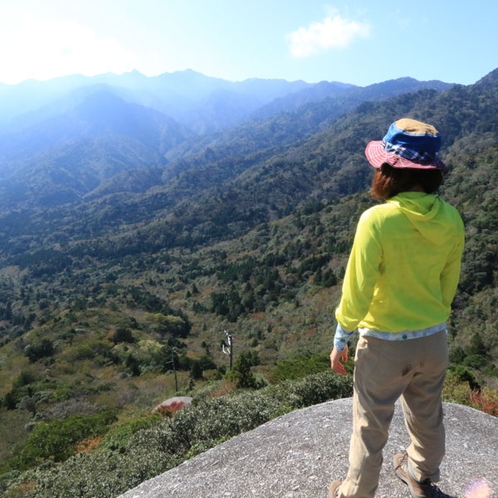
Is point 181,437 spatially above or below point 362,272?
below

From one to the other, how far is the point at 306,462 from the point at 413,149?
3332 millimetres

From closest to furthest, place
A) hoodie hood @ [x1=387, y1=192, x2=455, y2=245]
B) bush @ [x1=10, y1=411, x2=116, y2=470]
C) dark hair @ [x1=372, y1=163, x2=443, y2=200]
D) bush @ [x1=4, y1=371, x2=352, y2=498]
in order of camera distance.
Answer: hoodie hood @ [x1=387, y1=192, x2=455, y2=245] → dark hair @ [x1=372, y1=163, x2=443, y2=200] → bush @ [x1=4, y1=371, x2=352, y2=498] → bush @ [x1=10, y1=411, x2=116, y2=470]

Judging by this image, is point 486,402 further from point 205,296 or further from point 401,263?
point 205,296

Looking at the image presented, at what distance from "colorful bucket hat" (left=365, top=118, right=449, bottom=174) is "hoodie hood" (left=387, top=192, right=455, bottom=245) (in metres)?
0.19

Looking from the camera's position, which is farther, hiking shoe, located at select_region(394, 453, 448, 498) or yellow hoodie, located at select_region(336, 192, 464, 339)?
hiking shoe, located at select_region(394, 453, 448, 498)

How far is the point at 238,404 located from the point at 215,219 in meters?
124

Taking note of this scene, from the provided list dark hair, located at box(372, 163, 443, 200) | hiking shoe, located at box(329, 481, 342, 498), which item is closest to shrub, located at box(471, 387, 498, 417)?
hiking shoe, located at box(329, 481, 342, 498)

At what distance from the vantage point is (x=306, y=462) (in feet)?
13.4

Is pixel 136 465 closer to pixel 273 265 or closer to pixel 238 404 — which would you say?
pixel 238 404

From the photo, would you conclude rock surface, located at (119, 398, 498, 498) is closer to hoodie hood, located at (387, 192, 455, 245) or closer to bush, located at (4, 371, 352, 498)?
bush, located at (4, 371, 352, 498)

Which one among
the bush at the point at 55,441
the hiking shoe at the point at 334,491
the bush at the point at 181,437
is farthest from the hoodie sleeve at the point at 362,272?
the bush at the point at 55,441

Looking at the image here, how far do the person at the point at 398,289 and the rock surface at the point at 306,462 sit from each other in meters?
1.24

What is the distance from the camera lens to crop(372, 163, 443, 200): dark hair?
2410mm

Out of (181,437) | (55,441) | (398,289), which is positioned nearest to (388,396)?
(398,289)
